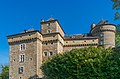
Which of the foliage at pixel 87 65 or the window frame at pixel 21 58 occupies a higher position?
the window frame at pixel 21 58

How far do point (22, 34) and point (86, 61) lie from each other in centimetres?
2394

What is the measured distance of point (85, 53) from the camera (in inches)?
1823

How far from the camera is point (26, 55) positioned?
61125 mm

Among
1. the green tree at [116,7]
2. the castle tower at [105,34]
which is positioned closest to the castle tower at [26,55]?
the castle tower at [105,34]

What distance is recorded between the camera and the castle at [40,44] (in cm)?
6028

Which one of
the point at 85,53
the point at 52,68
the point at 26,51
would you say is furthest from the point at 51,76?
the point at 26,51

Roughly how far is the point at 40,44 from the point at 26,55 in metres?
4.26

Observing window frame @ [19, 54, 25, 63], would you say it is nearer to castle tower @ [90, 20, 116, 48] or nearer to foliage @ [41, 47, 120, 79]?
foliage @ [41, 47, 120, 79]

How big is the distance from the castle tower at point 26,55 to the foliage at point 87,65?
36.8 feet

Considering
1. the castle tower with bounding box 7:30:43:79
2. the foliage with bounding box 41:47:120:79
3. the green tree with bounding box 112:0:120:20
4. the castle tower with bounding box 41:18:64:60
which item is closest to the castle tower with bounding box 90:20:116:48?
the castle tower with bounding box 41:18:64:60

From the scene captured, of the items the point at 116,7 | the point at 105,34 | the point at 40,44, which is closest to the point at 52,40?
the point at 40,44

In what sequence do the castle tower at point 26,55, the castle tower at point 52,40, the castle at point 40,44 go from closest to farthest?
the castle tower at point 26,55, the castle at point 40,44, the castle tower at point 52,40

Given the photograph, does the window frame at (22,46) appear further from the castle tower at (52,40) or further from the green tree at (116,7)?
the green tree at (116,7)

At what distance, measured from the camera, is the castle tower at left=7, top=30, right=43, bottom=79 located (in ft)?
196
